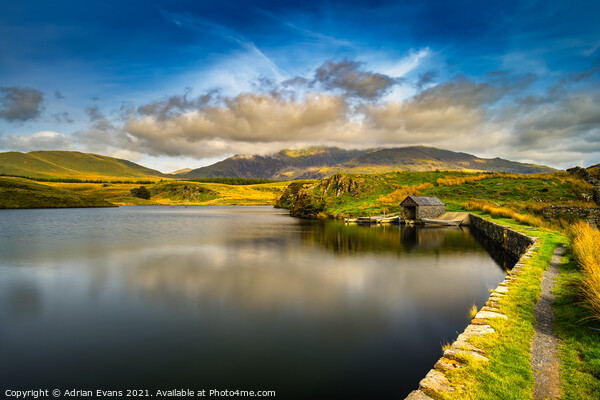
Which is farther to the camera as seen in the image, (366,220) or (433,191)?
(433,191)

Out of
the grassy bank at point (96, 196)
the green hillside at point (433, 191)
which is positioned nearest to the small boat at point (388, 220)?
the green hillside at point (433, 191)

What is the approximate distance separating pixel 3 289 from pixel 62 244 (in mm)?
20067

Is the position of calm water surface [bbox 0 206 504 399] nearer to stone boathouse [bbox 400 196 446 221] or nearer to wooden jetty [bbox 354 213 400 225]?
stone boathouse [bbox 400 196 446 221]

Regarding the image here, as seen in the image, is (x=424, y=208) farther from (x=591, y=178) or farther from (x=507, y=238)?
(x=507, y=238)

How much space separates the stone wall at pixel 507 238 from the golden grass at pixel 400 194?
34.4 metres

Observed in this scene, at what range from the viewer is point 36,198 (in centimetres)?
11250

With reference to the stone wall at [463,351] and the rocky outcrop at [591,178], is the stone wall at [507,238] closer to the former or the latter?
the stone wall at [463,351]

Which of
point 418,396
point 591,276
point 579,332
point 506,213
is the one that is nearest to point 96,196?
point 506,213

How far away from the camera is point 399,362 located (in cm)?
1011

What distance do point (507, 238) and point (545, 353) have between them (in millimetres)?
27120

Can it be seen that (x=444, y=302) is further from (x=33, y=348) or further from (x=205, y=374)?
(x=33, y=348)

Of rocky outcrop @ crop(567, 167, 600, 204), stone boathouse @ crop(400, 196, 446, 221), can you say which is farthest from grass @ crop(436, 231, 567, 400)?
stone boathouse @ crop(400, 196, 446, 221)

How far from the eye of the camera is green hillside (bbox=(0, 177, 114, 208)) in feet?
345

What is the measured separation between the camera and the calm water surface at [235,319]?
366 inches
